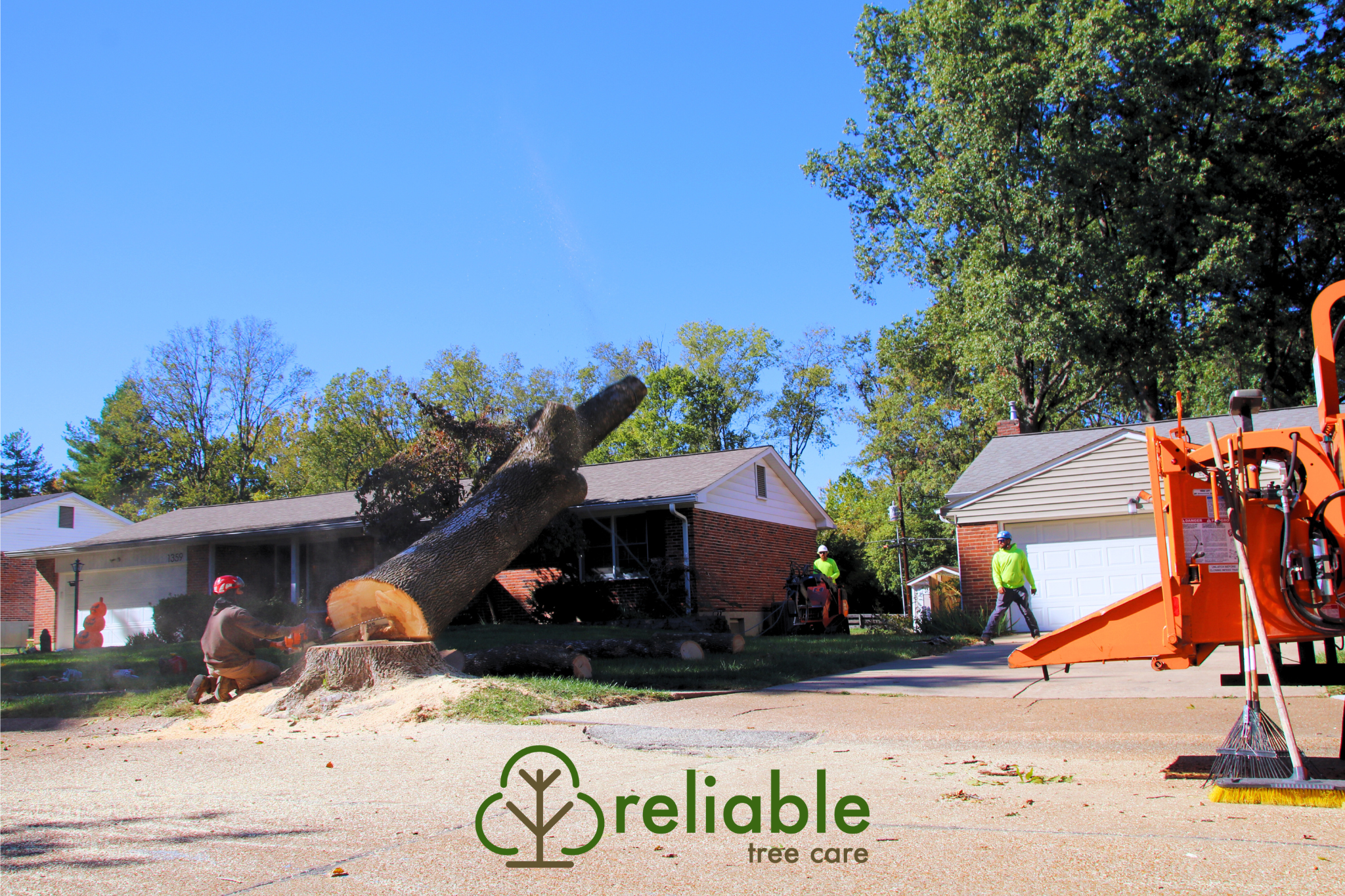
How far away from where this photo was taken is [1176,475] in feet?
16.7

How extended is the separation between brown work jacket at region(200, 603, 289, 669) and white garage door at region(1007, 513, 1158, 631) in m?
13.6

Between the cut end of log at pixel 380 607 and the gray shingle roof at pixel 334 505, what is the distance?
1057 cm

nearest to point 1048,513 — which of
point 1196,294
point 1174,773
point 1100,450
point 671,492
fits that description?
point 1100,450

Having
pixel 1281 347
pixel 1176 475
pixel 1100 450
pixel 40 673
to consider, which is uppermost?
pixel 1281 347

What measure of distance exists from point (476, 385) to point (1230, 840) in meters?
39.1

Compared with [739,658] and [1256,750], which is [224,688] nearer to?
[739,658]

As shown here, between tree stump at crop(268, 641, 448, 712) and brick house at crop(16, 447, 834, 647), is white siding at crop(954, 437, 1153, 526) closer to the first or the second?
brick house at crop(16, 447, 834, 647)

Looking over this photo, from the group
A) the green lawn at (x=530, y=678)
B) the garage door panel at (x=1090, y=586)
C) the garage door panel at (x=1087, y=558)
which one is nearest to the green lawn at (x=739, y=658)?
the green lawn at (x=530, y=678)

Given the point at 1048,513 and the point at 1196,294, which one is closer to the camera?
the point at 1048,513

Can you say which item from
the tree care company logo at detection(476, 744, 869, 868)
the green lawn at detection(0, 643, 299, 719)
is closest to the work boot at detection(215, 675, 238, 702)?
the green lawn at detection(0, 643, 299, 719)

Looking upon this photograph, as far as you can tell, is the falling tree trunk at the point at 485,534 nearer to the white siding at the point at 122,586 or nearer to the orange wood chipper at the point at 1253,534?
the orange wood chipper at the point at 1253,534

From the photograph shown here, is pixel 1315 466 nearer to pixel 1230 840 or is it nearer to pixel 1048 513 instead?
pixel 1230 840

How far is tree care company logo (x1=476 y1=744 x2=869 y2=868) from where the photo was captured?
4.05 meters

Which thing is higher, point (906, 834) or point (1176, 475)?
point (1176, 475)
